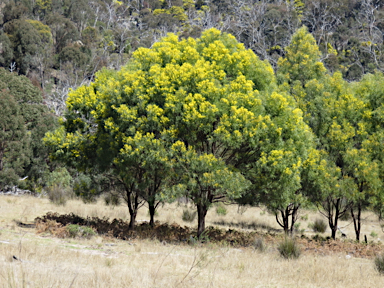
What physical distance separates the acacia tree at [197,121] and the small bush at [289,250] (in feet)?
7.94

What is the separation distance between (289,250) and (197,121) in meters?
5.32

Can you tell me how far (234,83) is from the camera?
48.3 ft

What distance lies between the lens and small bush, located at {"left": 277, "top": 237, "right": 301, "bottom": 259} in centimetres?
1232

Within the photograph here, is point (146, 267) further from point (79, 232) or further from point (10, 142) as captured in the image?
point (10, 142)

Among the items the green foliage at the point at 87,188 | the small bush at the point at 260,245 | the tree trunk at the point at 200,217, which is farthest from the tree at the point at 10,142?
the small bush at the point at 260,245

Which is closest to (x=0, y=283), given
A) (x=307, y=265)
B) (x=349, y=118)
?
(x=307, y=265)

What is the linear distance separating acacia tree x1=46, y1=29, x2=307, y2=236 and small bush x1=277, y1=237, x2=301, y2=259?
242 cm

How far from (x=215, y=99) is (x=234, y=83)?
923 millimetres

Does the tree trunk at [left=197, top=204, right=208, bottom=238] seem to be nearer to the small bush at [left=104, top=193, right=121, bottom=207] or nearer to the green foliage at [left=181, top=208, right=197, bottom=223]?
the green foliage at [left=181, top=208, right=197, bottom=223]

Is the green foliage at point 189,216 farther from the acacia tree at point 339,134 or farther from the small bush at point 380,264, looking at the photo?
the small bush at point 380,264

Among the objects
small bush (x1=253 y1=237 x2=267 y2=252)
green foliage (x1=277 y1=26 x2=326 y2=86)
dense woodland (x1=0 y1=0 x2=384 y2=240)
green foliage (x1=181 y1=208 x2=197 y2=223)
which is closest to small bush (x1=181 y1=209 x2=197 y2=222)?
green foliage (x1=181 y1=208 x2=197 y2=223)

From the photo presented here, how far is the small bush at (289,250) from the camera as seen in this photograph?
12320 mm

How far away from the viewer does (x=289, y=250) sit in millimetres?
12391

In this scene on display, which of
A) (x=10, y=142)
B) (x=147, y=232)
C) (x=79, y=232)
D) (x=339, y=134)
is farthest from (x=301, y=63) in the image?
(x=10, y=142)
